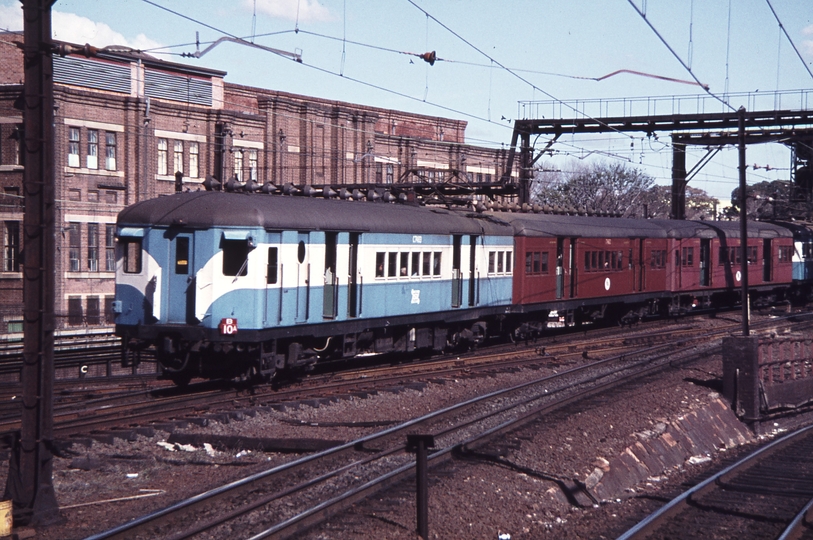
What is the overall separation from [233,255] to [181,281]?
3.59ft

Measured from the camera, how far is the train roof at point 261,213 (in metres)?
15.7

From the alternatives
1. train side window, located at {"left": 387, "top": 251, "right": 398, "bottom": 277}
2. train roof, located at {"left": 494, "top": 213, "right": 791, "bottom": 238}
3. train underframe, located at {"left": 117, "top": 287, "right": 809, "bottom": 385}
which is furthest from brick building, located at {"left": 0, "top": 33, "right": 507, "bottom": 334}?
train side window, located at {"left": 387, "top": 251, "right": 398, "bottom": 277}

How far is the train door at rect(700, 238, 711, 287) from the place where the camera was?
34.4 meters

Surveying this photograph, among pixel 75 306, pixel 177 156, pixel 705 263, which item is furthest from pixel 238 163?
pixel 705 263

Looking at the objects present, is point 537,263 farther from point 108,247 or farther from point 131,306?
point 108,247

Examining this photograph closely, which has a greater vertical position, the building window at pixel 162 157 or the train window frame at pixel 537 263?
the building window at pixel 162 157

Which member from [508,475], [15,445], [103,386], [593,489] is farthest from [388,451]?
[103,386]

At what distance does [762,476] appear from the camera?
Answer: 13.3m

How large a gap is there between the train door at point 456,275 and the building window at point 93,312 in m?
17.8

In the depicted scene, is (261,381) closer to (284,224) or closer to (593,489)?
(284,224)

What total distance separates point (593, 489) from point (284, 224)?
25.0ft

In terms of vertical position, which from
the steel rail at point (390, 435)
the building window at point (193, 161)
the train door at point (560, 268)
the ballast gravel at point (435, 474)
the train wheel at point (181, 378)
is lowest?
the ballast gravel at point (435, 474)

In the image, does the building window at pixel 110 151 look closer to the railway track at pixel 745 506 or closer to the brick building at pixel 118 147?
the brick building at pixel 118 147

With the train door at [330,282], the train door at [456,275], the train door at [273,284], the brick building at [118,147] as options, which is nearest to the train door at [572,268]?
the brick building at [118,147]
